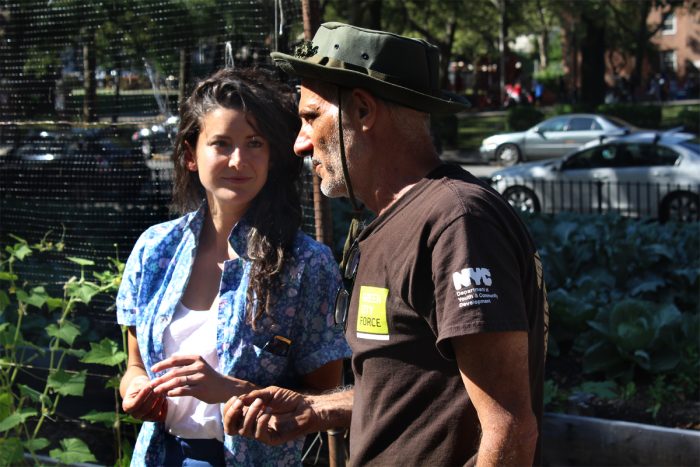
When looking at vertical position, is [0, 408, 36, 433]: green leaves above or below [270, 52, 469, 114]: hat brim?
below

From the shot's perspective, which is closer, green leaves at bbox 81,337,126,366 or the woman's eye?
the woman's eye

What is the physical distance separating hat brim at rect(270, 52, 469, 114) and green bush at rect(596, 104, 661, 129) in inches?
1310

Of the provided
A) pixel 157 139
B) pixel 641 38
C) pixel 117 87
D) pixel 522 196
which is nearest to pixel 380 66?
pixel 157 139

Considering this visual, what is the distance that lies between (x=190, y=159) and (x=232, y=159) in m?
0.25

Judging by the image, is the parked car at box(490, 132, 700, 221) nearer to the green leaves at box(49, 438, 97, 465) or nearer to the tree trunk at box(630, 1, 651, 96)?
the green leaves at box(49, 438, 97, 465)

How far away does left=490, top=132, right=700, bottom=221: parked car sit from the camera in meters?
15.2

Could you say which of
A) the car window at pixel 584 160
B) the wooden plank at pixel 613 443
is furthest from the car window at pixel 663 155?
the wooden plank at pixel 613 443

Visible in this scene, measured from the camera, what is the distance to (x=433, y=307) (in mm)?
1876

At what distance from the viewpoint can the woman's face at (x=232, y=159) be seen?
9.26 ft

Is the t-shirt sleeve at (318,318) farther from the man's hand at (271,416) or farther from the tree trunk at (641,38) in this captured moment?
the tree trunk at (641,38)

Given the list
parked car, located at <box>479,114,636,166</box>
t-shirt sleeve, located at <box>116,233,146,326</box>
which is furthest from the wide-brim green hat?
parked car, located at <box>479,114,636,166</box>

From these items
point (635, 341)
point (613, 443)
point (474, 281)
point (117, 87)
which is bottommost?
point (613, 443)

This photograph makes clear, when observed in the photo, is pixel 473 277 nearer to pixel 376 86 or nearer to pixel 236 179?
pixel 376 86

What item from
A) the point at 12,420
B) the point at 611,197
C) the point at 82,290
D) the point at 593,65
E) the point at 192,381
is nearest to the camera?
the point at 192,381
